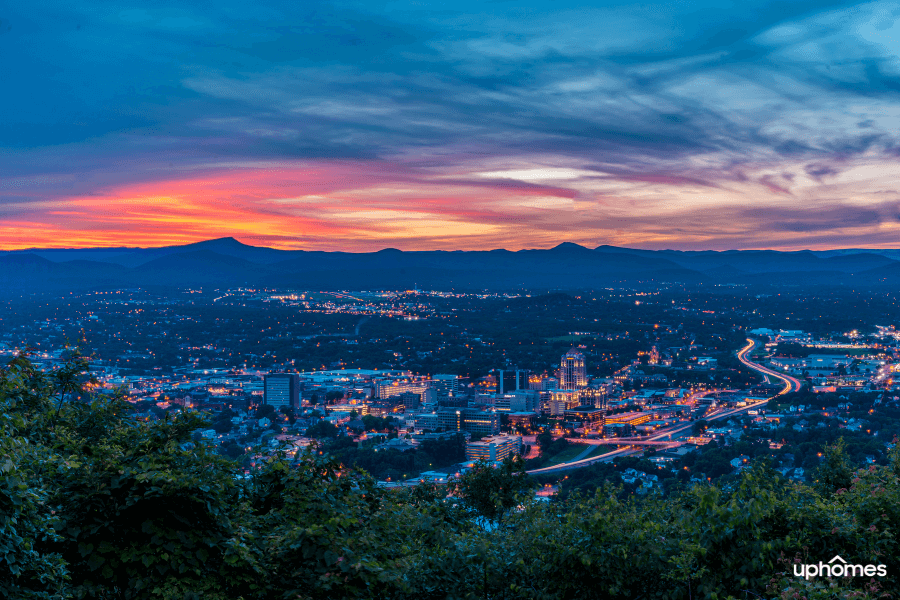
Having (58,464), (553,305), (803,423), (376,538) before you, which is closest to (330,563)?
(376,538)

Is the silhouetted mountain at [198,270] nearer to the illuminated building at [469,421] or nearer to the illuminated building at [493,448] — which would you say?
the illuminated building at [469,421]

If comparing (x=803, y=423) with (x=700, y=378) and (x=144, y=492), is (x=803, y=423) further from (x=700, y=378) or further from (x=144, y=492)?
(x=144, y=492)

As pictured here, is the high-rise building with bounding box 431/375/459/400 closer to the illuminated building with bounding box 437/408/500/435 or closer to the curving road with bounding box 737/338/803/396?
the illuminated building with bounding box 437/408/500/435

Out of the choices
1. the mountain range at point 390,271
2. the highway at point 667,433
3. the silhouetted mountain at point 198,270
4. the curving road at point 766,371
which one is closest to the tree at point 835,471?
the highway at point 667,433

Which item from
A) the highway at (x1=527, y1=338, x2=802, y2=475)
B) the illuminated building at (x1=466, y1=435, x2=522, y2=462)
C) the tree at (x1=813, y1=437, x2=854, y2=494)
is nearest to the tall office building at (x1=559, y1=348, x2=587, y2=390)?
the highway at (x1=527, y1=338, x2=802, y2=475)

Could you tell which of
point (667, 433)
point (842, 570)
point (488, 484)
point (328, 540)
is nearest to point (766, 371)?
point (667, 433)

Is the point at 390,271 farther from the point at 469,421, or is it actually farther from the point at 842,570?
the point at 842,570

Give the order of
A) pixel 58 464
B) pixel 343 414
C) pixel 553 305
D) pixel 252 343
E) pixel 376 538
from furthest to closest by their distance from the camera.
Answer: pixel 553 305
pixel 252 343
pixel 343 414
pixel 376 538
pixel 58 464
